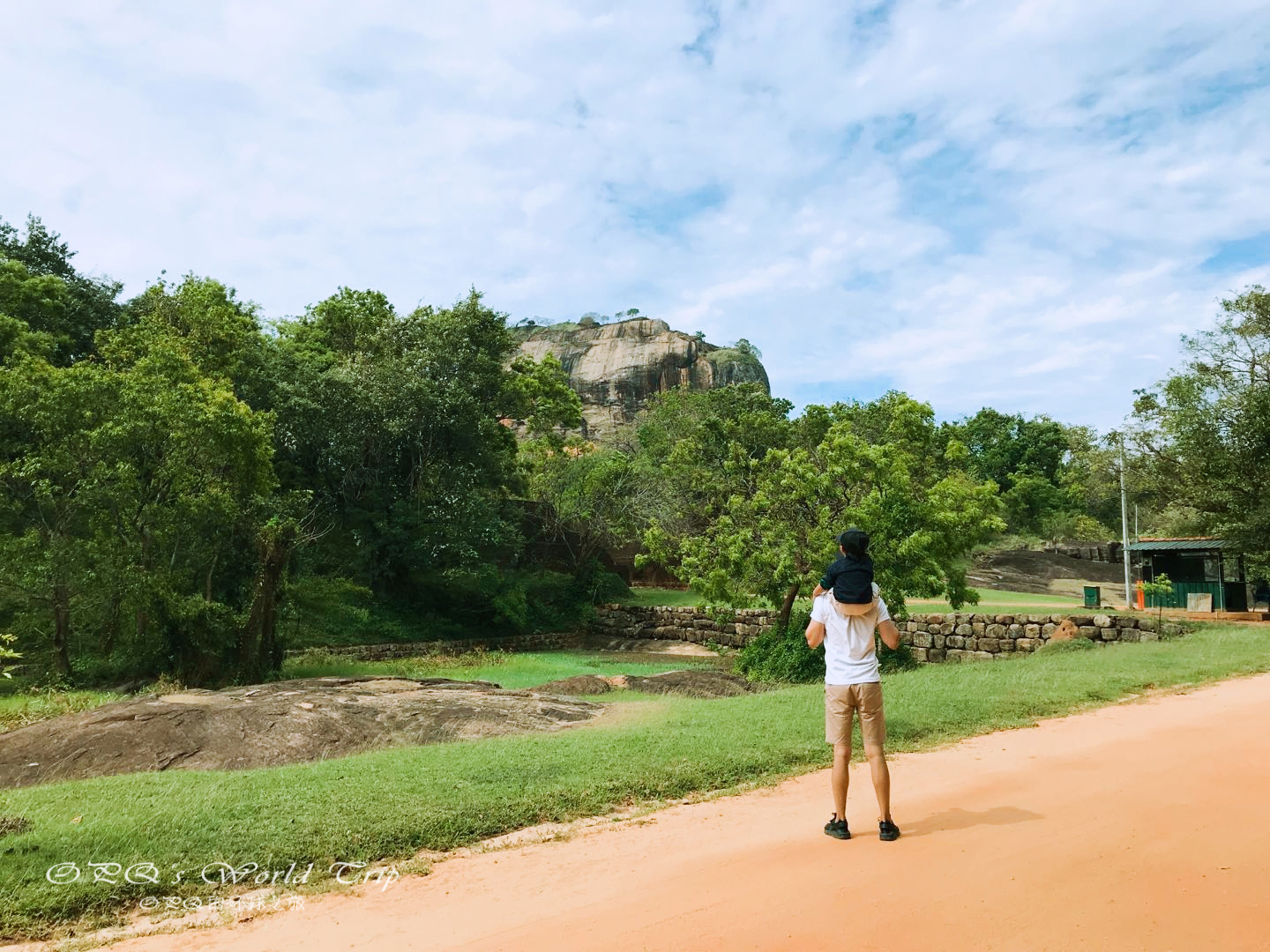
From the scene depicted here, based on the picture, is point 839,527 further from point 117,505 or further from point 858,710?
point 117,505

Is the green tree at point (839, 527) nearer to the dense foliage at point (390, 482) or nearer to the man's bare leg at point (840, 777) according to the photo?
the dense foliage at point (390, 482)

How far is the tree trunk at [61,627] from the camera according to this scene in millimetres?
15586

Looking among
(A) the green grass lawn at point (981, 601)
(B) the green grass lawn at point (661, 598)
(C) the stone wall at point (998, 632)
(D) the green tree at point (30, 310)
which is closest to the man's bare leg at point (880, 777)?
(C) the stone wall at point (998, 632)

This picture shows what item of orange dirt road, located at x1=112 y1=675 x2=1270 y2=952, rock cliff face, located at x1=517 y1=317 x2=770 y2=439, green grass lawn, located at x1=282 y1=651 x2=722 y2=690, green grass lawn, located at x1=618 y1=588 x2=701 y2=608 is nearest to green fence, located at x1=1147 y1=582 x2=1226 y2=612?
green grass lawn, located at x1=282 y1=651 x2=722 y2=690

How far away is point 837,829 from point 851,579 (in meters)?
1.48

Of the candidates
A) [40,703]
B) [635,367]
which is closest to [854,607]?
[40,703]

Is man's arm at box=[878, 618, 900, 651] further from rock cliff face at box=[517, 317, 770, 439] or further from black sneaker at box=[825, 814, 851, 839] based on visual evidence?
rock cliff face at box=[517, 317, 770, 439]

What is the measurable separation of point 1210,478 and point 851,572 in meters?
22.0

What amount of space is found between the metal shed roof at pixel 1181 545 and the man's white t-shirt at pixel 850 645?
69.5 ft

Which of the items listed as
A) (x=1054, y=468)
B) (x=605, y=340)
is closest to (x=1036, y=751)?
(x=1054, y=468)

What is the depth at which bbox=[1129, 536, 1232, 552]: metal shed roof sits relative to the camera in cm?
2256

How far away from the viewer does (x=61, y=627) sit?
15703mm

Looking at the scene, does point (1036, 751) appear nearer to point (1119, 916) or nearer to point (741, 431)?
point (1119, 916)

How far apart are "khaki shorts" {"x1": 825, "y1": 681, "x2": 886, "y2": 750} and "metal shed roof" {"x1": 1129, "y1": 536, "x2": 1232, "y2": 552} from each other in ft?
69.7
